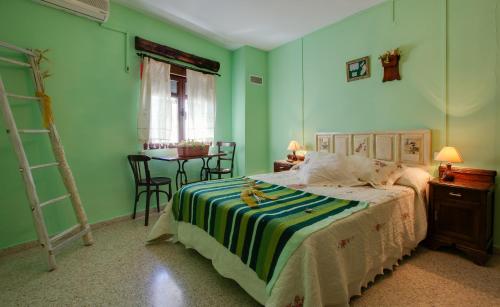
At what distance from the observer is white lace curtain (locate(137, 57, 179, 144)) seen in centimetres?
329

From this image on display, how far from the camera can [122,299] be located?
66.1 inches

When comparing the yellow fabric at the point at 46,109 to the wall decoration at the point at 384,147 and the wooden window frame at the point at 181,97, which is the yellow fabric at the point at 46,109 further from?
the wall decoration at the point at 384,147

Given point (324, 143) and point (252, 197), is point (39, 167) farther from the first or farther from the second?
Answer: point (324, 143)

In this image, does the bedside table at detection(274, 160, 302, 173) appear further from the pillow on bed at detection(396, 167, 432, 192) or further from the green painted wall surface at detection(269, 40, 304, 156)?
the pillow on bed at detection(396, 167, 432, 192)

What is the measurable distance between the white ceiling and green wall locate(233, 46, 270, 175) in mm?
504

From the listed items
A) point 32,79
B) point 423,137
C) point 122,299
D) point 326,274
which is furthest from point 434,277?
point 32,79

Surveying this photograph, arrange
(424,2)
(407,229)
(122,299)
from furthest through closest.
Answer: (424,2), (407,229), (122,299)

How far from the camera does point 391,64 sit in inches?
114

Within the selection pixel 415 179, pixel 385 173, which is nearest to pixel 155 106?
pixel 385 173

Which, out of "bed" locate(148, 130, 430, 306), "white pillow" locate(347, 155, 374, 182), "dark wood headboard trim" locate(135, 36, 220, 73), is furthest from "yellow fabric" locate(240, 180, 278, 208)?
"dark wood headboard trim" locate(135, 36, 220, 73)

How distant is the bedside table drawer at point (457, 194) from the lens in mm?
2074

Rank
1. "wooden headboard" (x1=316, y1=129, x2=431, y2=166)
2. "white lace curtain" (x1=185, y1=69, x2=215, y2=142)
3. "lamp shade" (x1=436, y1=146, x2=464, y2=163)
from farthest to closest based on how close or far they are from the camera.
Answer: "white lace curtain" (x1=185, y1=69, x2=215, y2=142)
"wooden headboard" (x1=316, y1=129, x2=431, y2=166)
"lamp shade" (x1=436, y1=146, x2=464, y2=163)

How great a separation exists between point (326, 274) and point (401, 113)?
244 centimetres

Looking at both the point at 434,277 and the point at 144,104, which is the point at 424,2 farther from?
the point at 144,104
